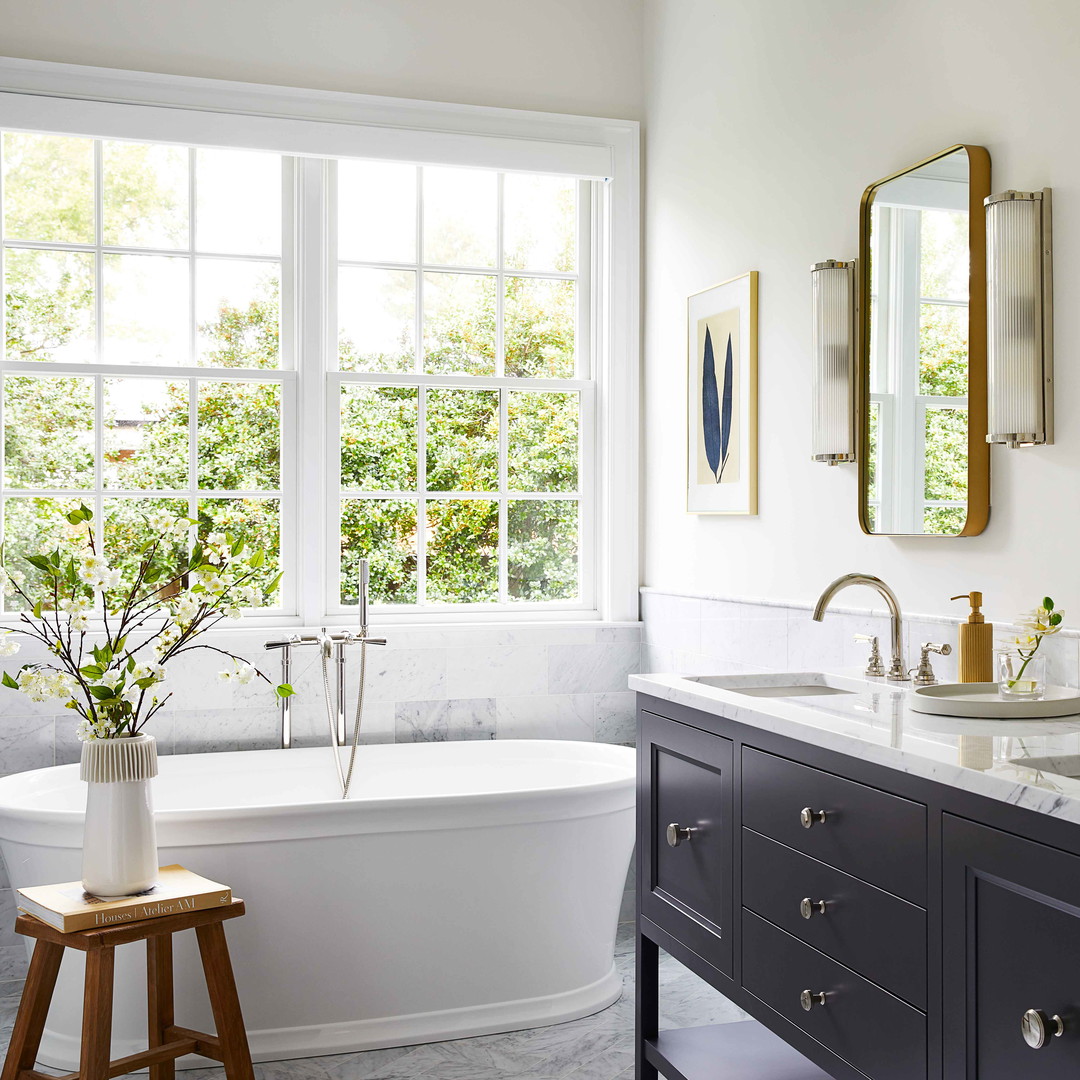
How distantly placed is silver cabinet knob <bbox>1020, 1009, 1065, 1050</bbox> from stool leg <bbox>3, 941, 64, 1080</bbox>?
1.95 meters

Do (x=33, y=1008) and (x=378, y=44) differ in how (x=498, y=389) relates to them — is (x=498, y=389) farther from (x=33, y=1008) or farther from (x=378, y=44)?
(x=33, y=1008)

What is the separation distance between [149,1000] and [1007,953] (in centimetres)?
199

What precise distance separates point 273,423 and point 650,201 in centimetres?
156

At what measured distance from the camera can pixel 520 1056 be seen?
9.23 feet

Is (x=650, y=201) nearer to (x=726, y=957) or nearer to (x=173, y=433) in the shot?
(x=173, y=433)

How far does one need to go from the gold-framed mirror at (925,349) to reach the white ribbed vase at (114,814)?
1762 mm

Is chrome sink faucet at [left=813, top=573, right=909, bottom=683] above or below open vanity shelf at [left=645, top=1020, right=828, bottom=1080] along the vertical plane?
above

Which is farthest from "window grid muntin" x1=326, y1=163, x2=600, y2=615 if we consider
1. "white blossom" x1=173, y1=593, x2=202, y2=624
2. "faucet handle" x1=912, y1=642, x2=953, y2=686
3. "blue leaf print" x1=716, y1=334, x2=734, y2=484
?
"faucet handle" x1=912, y1=642, x2=953, y2=686

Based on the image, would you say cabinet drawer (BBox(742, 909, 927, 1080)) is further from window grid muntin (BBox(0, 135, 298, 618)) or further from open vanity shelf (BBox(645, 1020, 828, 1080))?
window grid muntin (BBox(0, 135, 298, 618))

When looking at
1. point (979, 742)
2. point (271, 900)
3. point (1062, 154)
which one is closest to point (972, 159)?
point (1062, 154)

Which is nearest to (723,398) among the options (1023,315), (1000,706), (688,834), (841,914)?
(1023,315)

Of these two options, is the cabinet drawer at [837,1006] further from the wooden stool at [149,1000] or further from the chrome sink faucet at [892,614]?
the wooden stool at [149,1000]

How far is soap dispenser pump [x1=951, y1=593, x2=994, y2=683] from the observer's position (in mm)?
→ 2029

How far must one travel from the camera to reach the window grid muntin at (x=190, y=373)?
11.6 feet
